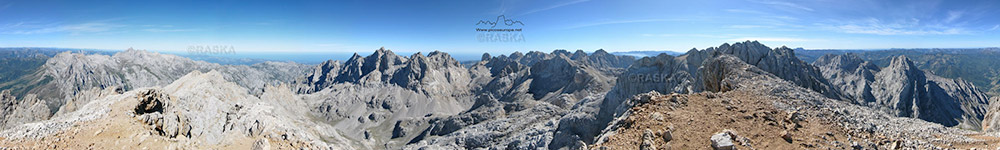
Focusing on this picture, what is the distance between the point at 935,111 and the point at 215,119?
216 metres

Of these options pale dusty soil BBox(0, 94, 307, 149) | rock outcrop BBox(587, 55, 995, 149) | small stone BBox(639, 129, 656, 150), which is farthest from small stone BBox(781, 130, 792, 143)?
pale dusty soil BBox(0, 94, 307, 149)

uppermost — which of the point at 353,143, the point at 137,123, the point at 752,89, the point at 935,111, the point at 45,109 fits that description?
the point at 752,89

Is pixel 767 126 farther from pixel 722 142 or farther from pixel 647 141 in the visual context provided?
pixel 647 141

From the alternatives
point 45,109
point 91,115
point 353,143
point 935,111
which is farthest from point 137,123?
point 935,111

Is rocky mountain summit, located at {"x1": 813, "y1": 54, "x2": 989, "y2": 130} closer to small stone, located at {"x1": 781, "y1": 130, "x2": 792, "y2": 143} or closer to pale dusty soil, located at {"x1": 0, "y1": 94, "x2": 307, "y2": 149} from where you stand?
small stone, located at {"x1": 781, "y1": 130, "x2": 792, "y2": 143}

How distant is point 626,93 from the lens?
4609 inches

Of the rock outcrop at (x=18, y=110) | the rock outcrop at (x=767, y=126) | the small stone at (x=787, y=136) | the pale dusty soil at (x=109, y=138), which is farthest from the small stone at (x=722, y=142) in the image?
the rock outcrop at (x=18, y=110)

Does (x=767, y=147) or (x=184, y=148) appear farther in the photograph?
(x=184, y=148)

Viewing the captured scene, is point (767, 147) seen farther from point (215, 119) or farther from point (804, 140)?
point (215, 119)

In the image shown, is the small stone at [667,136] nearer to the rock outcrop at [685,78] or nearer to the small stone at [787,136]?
the small stone at [787,136]

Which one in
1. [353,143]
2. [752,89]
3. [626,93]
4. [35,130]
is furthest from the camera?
[353,143]

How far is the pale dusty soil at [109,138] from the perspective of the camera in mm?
19016

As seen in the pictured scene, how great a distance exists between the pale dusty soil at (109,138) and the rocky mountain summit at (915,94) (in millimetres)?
179362

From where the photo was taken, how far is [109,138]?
20.7 meters
